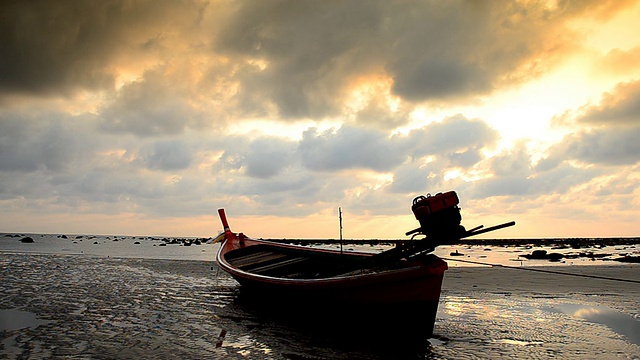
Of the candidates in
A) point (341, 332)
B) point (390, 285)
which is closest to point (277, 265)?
point (341, 332)

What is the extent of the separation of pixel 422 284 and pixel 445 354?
56.3 inches

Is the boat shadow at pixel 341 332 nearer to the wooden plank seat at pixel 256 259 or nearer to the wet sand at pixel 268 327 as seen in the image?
the wet sand at pixel 268 327

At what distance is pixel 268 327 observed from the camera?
1032 cm

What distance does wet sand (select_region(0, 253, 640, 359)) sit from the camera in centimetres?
800

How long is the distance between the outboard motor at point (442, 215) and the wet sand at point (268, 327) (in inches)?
86.7

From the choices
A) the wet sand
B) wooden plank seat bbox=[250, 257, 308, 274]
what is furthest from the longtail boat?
wooden plank seat bbox=[250, 257, 308, 274]

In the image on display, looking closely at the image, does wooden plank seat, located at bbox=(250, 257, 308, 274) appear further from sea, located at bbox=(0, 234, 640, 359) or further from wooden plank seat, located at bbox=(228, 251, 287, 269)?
sea, located at bbox=(0, 234, 640, 359)

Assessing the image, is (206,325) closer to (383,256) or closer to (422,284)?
(383,256)

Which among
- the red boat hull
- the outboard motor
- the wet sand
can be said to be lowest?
the wet sand

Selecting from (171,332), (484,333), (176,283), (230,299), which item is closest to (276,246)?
(176,283)

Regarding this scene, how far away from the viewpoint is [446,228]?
8.61m

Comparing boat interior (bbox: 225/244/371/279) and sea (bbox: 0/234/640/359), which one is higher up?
boat interior (bbox: 225/244/371/279)

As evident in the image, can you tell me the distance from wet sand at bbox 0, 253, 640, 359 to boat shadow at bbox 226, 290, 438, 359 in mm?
42

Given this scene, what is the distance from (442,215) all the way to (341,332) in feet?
11.9
